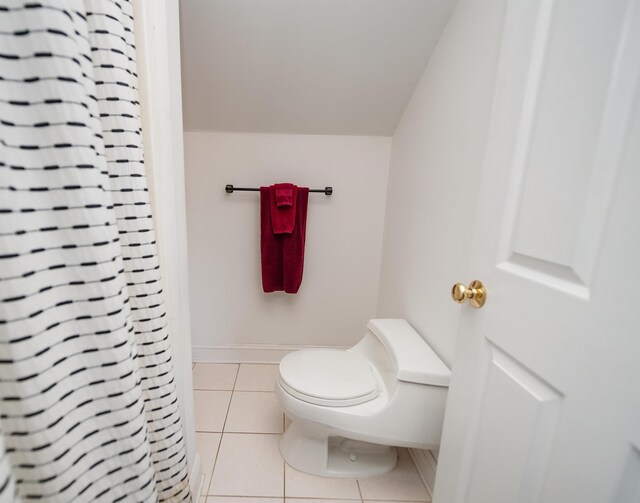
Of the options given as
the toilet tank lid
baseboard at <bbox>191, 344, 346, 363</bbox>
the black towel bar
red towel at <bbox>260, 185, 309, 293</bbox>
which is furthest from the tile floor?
the black towel bar

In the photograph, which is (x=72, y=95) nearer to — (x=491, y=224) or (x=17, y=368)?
(x=17, y=368)

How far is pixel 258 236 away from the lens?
1.83m

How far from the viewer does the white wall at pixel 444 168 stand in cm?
93

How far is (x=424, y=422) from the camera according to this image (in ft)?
3.34

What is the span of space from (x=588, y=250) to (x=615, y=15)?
0.34 meters

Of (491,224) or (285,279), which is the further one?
(285,279)

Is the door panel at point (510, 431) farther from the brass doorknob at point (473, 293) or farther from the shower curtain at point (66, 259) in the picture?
the shower curtain at point (66, 259)

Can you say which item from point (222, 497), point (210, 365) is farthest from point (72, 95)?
point (210, 365)

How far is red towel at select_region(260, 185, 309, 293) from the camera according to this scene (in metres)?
1.70

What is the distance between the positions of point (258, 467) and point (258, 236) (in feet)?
3.94

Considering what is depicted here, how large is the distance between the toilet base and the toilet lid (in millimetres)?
184

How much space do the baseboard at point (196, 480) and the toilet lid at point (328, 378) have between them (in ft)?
1.42

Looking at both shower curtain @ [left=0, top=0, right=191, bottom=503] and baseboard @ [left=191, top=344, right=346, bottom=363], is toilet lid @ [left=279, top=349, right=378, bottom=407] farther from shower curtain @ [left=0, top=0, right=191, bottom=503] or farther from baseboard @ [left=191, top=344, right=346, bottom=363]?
baseboard @ [left=191, top=344, right=346, bottom=363]

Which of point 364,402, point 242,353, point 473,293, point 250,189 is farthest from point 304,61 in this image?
point 242,353
